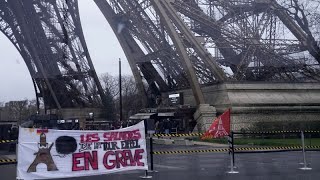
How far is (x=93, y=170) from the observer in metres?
13.2

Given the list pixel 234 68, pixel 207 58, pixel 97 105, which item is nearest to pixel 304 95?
pixel 234 68

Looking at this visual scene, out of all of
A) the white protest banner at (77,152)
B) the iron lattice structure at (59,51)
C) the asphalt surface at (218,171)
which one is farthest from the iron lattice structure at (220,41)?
the white protest banner at (77,152)

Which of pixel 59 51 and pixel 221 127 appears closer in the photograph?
pixel 221 127

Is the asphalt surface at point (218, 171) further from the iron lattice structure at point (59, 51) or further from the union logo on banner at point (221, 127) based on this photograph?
the iron lattice structure at point (59, 51)

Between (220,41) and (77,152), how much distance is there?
31.9 meters

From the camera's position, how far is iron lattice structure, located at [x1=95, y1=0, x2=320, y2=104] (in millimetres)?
43312

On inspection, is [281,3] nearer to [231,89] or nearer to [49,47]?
[231,89]

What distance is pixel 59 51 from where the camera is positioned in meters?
55.3

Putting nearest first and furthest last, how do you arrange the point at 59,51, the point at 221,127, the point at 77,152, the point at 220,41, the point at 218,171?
the point at 77,152
the point at 218,171
the point at 221,127
the point at 220,41
the point at 59,51

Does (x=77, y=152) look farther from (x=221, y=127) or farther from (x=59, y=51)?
(x=59, y=51)

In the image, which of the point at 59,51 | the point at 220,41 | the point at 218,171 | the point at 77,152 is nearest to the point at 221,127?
the point at 218,171

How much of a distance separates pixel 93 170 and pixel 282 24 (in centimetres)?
3878

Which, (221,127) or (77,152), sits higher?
(221,127)

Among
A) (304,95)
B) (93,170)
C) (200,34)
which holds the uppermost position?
(200,34)
